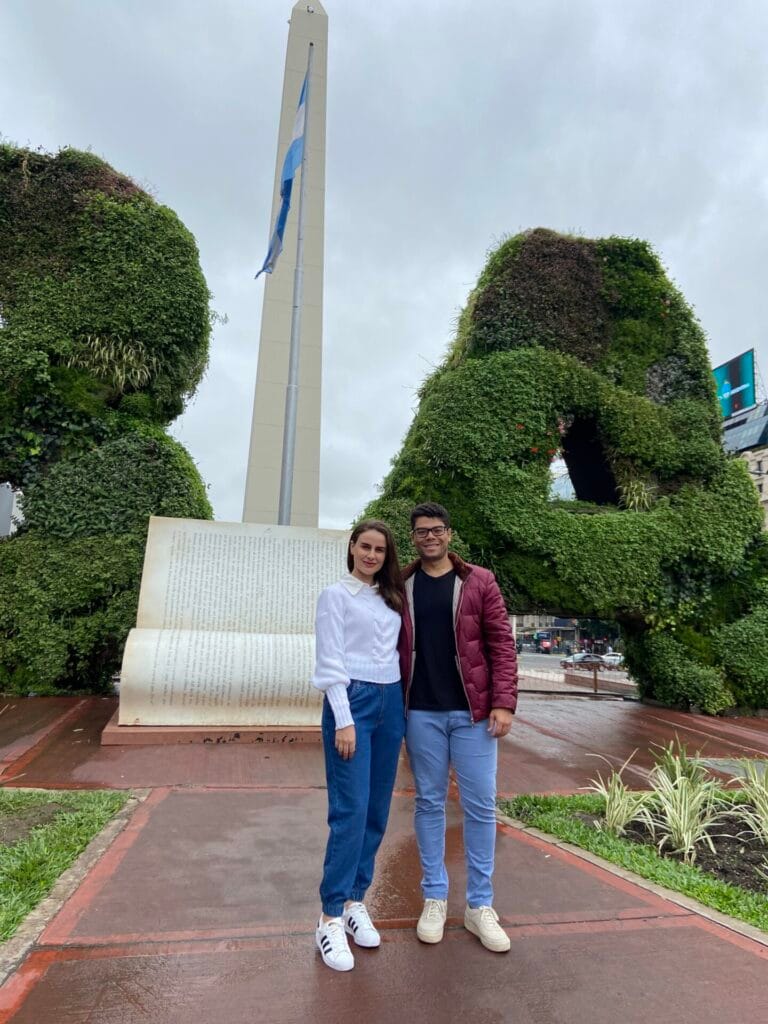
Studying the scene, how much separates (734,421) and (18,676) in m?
56.2

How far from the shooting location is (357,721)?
2.49 metres

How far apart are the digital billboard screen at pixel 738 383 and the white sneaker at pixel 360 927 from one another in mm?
47178

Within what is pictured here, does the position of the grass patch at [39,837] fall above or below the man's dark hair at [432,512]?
below

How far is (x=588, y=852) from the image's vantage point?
3646 mm

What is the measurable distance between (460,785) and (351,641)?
80 cm

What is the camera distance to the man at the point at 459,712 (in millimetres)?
2648

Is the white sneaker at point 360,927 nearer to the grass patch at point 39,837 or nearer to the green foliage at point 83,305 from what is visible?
the grass patch at point 39,837

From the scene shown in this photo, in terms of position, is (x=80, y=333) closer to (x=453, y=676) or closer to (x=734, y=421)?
(x=453, y=676)

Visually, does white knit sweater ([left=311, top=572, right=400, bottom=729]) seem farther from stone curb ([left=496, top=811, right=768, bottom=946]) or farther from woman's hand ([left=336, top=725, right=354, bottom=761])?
stone curb ([left=496, top=811, right=768, bottom=946])

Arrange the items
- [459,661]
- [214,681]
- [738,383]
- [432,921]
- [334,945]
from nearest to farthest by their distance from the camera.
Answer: [334,945]
[432,921]
[459,661]
[214,681]
[738,383]

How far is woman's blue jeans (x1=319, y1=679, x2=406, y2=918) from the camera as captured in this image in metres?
2.43

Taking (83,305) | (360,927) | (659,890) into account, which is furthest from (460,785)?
(83,305)

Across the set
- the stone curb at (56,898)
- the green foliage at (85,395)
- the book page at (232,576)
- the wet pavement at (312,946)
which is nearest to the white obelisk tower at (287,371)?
the green foliage at (85,395)

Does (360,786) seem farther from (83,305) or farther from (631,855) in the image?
(83,305)
